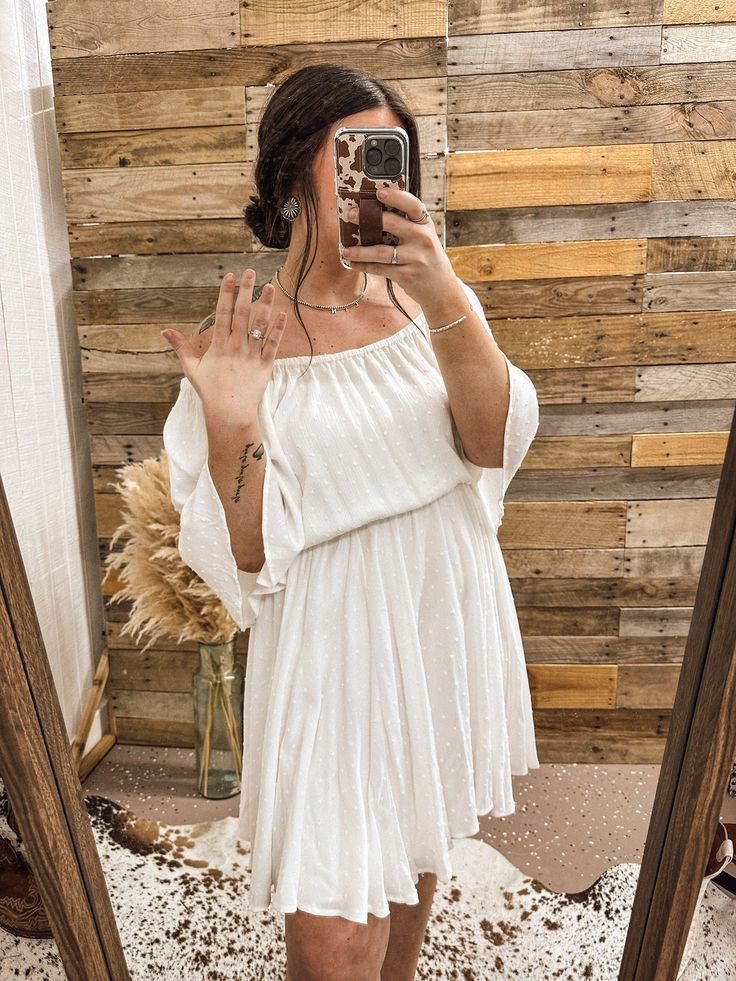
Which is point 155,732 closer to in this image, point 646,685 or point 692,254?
point 646,685

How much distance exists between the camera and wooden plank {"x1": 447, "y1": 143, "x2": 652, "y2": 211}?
144 centimetres

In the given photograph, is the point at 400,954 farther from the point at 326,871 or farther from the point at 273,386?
the point at 273,386

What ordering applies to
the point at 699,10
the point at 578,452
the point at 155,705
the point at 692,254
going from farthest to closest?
1. the point at 155,705
2. the point at 578,452
3. the point at 692,254
4. the point at 699,10

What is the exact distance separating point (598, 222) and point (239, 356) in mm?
1000

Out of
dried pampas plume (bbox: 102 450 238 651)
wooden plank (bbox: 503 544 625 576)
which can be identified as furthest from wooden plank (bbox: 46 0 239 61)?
wooden plank (bbox: 503 544 625 576)

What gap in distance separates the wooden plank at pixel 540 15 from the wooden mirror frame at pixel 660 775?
113 cm

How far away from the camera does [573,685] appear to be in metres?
1.67

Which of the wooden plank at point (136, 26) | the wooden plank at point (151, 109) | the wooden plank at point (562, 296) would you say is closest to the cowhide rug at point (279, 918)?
the wooden plank at point (562, 296)

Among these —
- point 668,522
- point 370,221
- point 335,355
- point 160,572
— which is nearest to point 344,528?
point 335,355

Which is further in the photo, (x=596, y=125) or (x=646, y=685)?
(x=646, y=685)

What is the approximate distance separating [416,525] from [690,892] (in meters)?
0.40

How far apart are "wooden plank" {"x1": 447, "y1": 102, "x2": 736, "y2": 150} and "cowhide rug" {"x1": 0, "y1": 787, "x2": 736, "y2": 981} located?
4.25ft

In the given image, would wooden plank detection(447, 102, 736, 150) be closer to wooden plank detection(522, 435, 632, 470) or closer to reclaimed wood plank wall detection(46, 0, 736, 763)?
reclaimed wood plank wall detection(46, 0, 736, 763)

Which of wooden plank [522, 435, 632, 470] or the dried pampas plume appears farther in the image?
wooden plank [522, 435, 632, 470]
